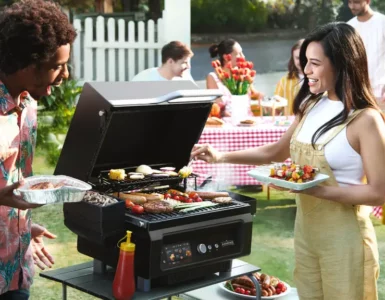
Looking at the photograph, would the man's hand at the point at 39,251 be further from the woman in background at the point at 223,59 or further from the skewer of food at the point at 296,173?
the woman in background at the point at 223,59

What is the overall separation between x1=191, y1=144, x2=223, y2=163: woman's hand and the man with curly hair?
3.09 feet

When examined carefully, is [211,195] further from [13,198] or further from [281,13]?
[281,13]

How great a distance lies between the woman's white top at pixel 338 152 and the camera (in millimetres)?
3111

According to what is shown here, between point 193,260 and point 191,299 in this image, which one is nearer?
point 193,260

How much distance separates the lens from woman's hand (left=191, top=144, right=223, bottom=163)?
3463mm

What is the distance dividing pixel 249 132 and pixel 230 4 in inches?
267

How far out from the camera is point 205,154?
11.4 ft

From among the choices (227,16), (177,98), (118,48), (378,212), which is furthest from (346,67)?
(227,16)

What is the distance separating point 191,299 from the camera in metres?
3.85

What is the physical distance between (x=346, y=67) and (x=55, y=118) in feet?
24.1

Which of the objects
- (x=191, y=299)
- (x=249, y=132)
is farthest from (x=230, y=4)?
(x=191, y=299)

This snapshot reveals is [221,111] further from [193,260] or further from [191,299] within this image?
[193,260]

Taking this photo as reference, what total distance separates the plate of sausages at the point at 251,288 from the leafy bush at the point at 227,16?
9.49m

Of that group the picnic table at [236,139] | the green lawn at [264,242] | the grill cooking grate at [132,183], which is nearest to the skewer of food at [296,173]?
the grill cooking grate at [132,183]
